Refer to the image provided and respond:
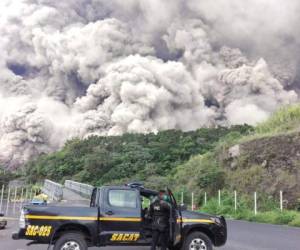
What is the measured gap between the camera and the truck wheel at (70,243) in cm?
801

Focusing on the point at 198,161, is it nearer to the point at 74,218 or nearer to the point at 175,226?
the point at 175,226

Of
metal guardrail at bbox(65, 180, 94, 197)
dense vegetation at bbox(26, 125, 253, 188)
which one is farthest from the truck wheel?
dense vegetation at bbox(26, 125, 253, 188)

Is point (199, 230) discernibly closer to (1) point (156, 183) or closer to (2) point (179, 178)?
(2) point (179, 178)

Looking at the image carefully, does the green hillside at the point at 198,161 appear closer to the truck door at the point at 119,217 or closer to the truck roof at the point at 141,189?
the truck roof at the point at 141,189

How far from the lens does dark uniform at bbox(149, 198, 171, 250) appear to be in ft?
26.6

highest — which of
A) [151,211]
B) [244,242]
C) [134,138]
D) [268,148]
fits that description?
[134,138]

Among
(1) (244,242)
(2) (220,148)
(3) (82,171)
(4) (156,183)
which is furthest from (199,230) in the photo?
(3) (82,171)

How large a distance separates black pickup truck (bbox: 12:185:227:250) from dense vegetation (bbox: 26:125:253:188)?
2880cm

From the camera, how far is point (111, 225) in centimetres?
832

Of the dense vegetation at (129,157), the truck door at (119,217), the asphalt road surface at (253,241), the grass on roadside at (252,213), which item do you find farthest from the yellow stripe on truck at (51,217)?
the dense vegetation at (129,157)

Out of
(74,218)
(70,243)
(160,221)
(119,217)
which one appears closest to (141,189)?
(119,217)

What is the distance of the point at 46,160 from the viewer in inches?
2650

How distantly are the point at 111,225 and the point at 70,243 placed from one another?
840 mm

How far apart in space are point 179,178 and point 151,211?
2711 cm
